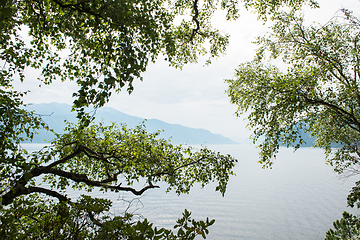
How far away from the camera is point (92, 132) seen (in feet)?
29.2

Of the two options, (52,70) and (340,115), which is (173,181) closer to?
(52,70)

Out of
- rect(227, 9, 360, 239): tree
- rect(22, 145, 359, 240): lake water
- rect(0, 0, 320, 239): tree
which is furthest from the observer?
rect(22, 145, 359, 240): lake water

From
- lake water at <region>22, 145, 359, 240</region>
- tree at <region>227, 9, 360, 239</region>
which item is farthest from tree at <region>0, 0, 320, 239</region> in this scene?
lake water at <region>22, 145, 359, 240</region>

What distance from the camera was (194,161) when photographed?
8523 mm

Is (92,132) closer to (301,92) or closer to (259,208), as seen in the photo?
(301,92)

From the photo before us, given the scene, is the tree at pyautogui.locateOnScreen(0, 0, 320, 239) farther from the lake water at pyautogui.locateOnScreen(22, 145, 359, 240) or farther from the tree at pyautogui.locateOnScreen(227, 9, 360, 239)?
the lake water at pyautogui.locateOnScreen(22, 145, 359, 240)

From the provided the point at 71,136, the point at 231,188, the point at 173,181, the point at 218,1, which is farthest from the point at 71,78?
the point at 231,188

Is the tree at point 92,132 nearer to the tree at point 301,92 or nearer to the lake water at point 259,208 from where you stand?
the tree at point 301,92

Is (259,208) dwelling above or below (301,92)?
below

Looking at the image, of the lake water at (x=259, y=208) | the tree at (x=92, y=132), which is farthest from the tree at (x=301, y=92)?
the lake water at (x=259, y=208)

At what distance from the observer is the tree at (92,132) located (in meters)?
3.38

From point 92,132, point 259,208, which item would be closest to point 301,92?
point 92,132

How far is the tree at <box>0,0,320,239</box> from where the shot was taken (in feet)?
11.1

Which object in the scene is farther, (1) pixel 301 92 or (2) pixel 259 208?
(2) pixel 259 208
